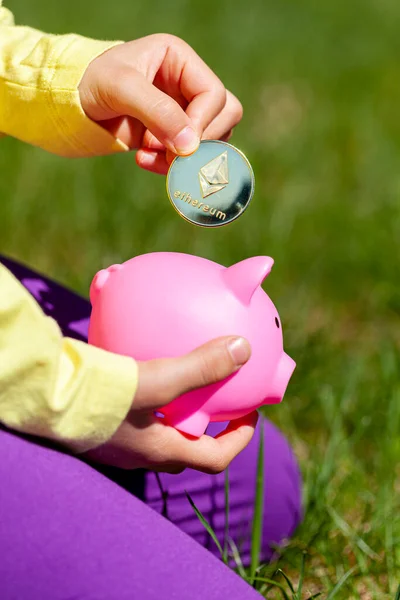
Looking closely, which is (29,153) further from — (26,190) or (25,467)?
(25,467)

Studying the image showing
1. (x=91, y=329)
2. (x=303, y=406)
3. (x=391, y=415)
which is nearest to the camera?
(x=91, y=329)

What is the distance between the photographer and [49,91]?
1.14 metres

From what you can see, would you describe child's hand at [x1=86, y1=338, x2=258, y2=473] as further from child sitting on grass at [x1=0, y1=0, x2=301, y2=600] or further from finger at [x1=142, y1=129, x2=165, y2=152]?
finger at [x1=142, y1=129, x2=165, y2=152]

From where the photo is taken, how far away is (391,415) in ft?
4.77

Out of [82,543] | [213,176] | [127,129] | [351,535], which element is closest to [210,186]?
[213,176]

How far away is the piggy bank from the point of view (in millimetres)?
933

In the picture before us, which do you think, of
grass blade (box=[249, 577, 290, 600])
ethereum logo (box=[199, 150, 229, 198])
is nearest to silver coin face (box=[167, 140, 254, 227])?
ethereum logo (box=[199, 150, 229, 198])

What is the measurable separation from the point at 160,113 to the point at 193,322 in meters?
0.27

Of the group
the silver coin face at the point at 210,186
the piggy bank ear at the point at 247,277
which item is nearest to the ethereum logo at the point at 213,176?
the silver coin face at the point at 210,186

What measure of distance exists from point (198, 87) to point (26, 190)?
112 centimetres

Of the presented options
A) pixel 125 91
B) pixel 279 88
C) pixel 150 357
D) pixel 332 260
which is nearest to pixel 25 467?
pixel 150 357

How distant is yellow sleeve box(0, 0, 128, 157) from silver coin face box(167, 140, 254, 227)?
194 mm

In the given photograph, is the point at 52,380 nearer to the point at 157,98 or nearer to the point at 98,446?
the point at 98,446

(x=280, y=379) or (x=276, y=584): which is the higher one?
(x=280, y=379)
